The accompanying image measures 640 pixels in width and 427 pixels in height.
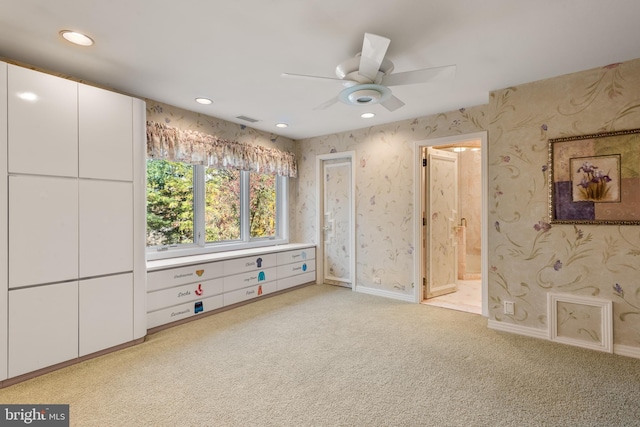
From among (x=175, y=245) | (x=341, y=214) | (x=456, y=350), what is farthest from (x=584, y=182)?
(x=175, y=245)

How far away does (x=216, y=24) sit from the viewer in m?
2.05

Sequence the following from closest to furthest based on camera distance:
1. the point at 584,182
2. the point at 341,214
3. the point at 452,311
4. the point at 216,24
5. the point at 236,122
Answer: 1. the point at 216,24
2. the point at 584,182
3. the point at 452,311
4. the point at 236,122
5. the point at 341,214

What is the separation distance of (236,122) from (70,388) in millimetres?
3339

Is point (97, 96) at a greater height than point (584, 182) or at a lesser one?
greater

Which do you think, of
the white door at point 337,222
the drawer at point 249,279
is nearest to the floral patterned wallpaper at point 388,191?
the white door at point 337,222

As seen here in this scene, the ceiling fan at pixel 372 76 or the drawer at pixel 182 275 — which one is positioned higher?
the ceiling fan at pixel 372 76

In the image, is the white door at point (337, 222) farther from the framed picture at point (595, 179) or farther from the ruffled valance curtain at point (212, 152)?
the framed picture at point (595, 179)

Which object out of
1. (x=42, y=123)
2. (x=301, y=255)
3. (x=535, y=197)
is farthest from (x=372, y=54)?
(x=301, y=255)

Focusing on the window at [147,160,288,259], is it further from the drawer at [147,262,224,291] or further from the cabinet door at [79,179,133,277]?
the cabinet door at [79,179,133,277]

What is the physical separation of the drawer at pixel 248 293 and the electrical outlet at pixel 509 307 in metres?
2.82

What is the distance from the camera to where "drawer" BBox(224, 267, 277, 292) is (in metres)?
3.85

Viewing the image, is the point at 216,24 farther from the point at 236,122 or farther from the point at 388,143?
the point at 388,143

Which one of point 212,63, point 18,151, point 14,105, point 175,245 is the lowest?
point 175,245

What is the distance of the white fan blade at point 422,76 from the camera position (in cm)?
201
